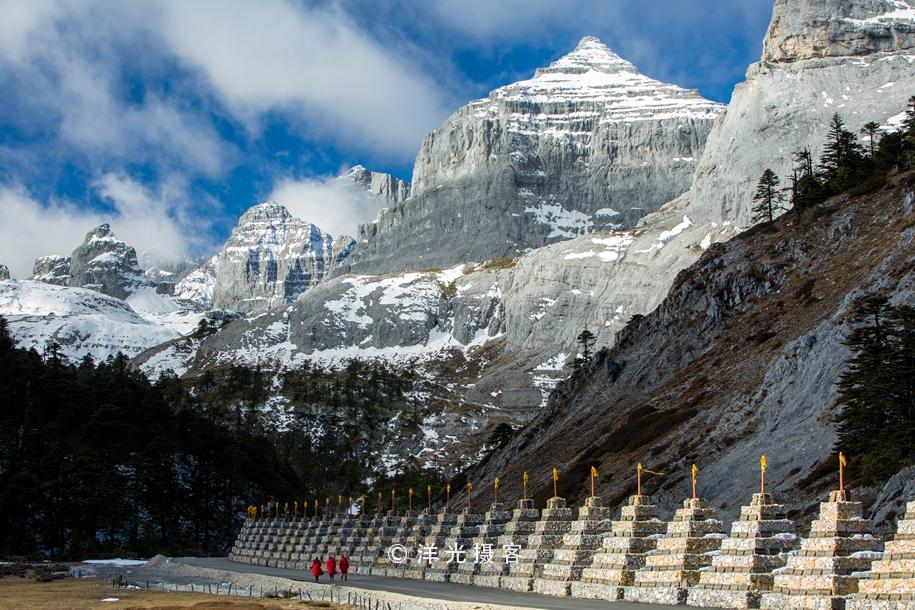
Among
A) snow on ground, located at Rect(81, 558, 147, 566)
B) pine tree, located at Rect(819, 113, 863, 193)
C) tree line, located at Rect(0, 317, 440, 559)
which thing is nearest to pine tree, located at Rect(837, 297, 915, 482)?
snow on ground, located at Rect(81, 558, 147, 566)

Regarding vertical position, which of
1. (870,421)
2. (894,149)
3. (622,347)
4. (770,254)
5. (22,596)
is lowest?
(22,596)

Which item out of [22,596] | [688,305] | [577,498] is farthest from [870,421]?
[688,305]

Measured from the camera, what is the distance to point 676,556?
38281 mm

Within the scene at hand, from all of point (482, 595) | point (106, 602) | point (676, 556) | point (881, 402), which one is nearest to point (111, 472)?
point (106, 602)

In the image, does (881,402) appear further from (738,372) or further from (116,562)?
(116,562)

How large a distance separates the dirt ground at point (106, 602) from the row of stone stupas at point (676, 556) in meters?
10.1

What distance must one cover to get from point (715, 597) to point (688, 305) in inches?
4559

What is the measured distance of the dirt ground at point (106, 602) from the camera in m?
47.3

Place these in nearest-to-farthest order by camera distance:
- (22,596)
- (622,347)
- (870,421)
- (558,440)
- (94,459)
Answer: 1. (22,596)
2. (870,421)
3. (94,459)
4. (558,440)
5. (622,347)

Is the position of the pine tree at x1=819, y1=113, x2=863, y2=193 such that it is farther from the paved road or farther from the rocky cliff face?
the paved road

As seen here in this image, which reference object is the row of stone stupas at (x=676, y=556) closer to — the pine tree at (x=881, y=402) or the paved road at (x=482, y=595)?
the paved road at (x=482, y=595)

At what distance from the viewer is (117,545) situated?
117 meters

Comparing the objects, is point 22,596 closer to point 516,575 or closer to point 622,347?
point 516,575

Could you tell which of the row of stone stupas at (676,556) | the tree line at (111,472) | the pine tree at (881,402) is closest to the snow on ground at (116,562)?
the tree line at (111,472)
